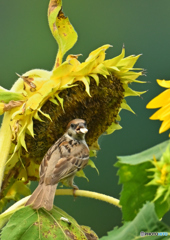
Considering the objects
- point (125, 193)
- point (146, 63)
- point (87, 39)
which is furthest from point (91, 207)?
point (125, 193)

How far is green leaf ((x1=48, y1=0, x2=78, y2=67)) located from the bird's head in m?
0.14

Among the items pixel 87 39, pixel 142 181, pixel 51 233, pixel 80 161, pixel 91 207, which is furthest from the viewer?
pixel 87 39

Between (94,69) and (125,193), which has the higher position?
(94,69)

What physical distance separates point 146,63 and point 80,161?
171 centimetres

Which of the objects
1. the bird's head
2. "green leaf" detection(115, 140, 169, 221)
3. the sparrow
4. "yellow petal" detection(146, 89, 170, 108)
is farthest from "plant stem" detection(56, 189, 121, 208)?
"green leaf" detection(115, 140, 169, 221)

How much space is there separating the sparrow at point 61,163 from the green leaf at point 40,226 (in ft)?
0.09

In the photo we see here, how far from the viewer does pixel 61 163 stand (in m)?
1.19

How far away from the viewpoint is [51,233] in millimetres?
1064

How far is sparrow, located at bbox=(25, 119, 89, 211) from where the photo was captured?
3.60 feet

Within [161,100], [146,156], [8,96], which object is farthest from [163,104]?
[8,96]

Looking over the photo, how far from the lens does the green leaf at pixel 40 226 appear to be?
40.6 inches

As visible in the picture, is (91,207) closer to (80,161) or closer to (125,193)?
(80,161)

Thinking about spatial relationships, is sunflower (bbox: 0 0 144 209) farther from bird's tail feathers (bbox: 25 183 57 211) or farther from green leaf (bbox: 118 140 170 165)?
green leaf (bbox: 118 140 170 165)

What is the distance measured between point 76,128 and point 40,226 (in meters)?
0.26
